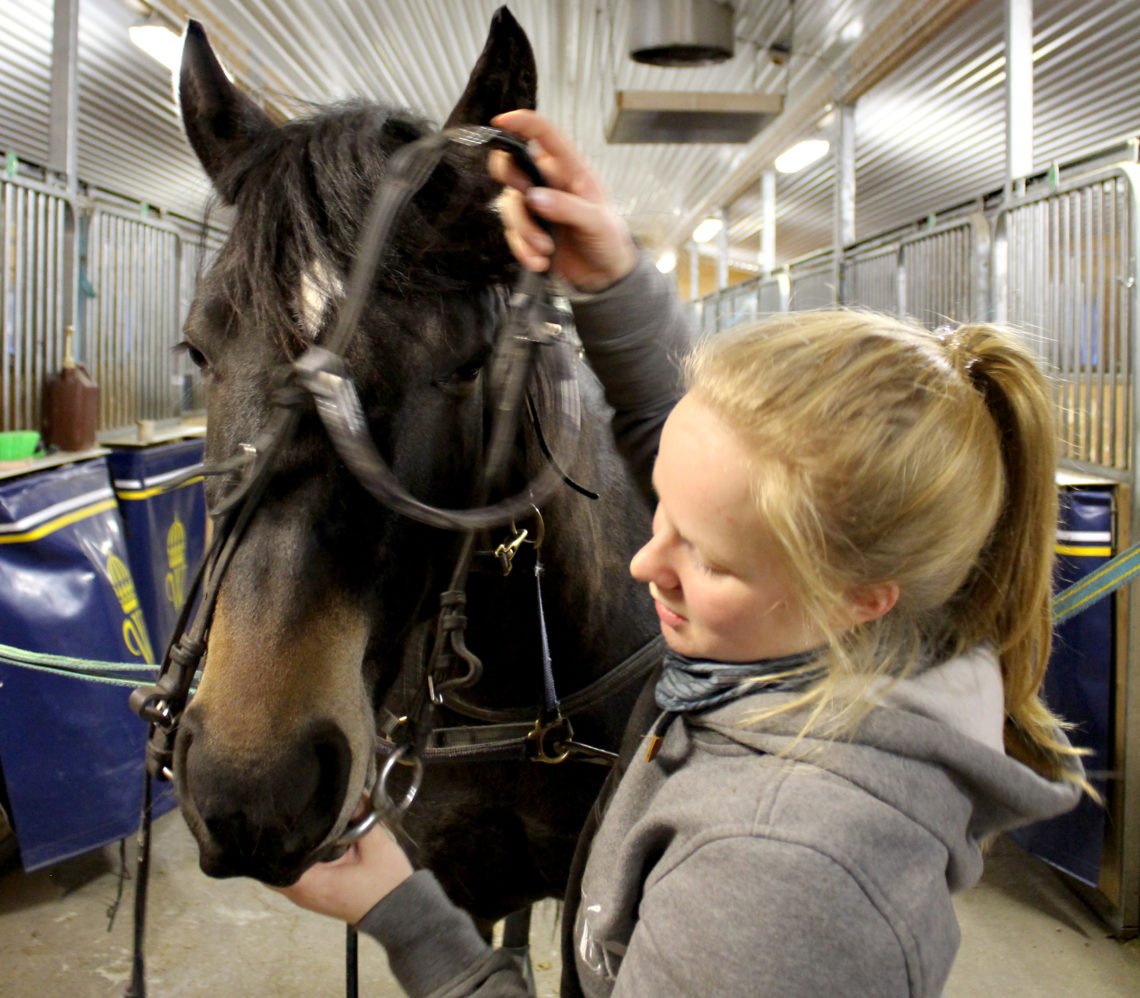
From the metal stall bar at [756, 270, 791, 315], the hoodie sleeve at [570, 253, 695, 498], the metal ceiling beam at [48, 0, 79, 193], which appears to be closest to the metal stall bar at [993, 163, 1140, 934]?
the hoodie sleeve at [570, 253, 695, 498]

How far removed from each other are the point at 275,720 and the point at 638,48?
519 centimetres

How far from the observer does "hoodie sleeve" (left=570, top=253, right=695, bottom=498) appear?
1.12m

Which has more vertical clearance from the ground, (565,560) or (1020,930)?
(565,560)

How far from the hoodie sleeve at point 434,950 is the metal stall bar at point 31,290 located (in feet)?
9.54

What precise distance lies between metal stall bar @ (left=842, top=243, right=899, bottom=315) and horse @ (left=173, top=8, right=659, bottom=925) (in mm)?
3229

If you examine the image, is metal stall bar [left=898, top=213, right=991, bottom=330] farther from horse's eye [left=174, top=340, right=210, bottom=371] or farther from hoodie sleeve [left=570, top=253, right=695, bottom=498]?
horse's eye [left=174, top=340, right=210, bottom=371]

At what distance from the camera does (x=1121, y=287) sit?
260cm

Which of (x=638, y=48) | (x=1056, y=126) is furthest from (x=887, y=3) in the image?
(x=1056, y=126)

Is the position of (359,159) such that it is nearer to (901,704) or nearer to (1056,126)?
(901,704)

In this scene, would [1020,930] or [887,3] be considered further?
[887,3]

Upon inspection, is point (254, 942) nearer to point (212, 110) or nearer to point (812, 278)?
point (212, 110)

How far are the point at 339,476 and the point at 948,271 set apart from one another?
3.33m

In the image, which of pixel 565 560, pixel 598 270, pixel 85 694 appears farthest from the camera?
→ pixel 85 694

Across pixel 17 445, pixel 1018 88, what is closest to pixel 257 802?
pixel 17 445
